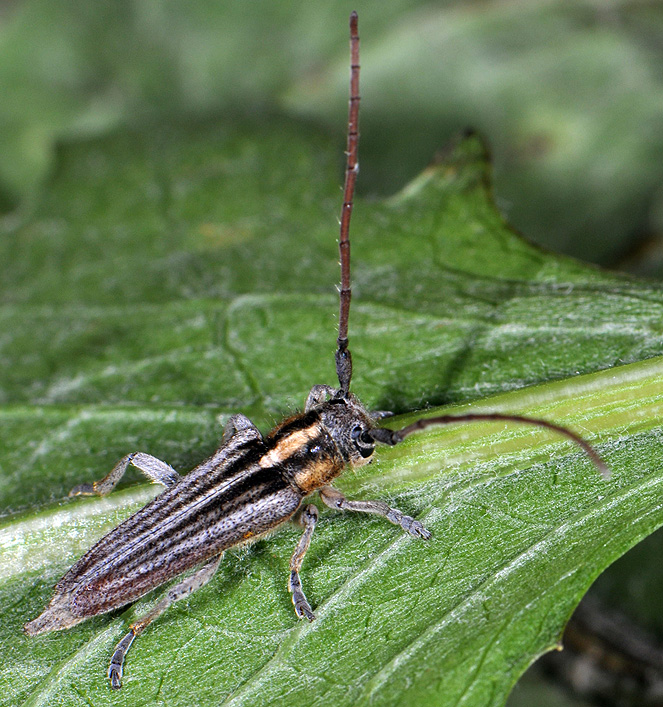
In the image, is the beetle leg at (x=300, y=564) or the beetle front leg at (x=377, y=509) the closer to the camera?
the beetle leg at (x=300, y=564)

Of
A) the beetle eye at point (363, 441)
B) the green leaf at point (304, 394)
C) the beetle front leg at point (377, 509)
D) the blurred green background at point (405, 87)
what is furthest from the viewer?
the blurred green background at point (405, 87)

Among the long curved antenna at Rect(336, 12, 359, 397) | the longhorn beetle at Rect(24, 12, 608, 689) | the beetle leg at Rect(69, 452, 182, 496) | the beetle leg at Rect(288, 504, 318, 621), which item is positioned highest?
the long curved antenna at Rect(336, 12, 359, 397)

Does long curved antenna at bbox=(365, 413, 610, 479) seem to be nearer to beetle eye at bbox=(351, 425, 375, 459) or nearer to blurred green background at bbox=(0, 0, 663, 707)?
beetle eye at bbox=(351, 425, 375, 459)

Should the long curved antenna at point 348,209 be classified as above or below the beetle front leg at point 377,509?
above

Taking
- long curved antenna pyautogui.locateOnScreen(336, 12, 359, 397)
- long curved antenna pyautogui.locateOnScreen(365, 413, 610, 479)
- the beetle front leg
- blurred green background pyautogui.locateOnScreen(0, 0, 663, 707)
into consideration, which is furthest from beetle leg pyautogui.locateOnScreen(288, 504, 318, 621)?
blurred green background pyautogui.locateOnScreen(0, 0, 663, 707)

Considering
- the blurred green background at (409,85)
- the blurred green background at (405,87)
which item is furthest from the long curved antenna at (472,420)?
the blurred green background at (409,85)

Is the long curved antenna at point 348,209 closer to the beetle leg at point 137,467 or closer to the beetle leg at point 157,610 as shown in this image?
the beetle leg at point 137,467

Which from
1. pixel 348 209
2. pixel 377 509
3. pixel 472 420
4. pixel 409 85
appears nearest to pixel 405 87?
pixel 409 85

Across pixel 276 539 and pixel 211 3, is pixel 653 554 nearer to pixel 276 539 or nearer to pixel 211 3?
pixel 276 539
